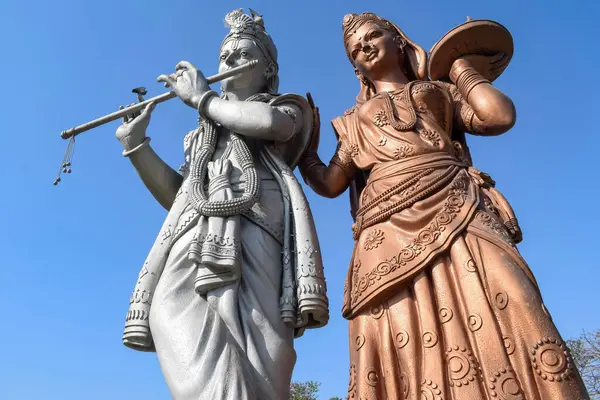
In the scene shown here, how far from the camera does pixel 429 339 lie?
3.52 m

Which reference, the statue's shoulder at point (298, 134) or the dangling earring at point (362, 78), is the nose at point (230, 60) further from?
the dangling earring at point (362, 78)

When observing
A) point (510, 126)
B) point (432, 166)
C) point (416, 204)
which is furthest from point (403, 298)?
point (510, 126)

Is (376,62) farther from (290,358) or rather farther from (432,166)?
(290,358)

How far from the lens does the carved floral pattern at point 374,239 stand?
3.96 m

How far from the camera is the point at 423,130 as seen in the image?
4.35 metres

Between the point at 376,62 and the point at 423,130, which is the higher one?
the point at 376,62

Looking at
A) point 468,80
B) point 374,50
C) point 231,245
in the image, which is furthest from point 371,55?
point 231,245

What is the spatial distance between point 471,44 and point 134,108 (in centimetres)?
245

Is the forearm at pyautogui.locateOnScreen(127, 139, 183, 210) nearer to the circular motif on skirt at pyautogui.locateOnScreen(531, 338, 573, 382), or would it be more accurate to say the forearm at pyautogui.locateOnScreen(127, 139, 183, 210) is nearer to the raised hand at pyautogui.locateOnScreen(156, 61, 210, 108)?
the raised hand at pyautogui.locateOnScreen(156, 61, 210, 108)

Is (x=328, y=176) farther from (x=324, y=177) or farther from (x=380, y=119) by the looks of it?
(x=380, y=119)

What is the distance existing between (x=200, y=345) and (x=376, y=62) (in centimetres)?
265

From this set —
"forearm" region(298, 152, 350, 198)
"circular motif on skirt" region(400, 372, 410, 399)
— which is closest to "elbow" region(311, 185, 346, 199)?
"forearm" region(298, 152, 350, 198)

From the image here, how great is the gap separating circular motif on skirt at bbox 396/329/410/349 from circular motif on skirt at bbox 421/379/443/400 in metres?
0.25

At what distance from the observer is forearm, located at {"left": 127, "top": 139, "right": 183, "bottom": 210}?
4.23m
